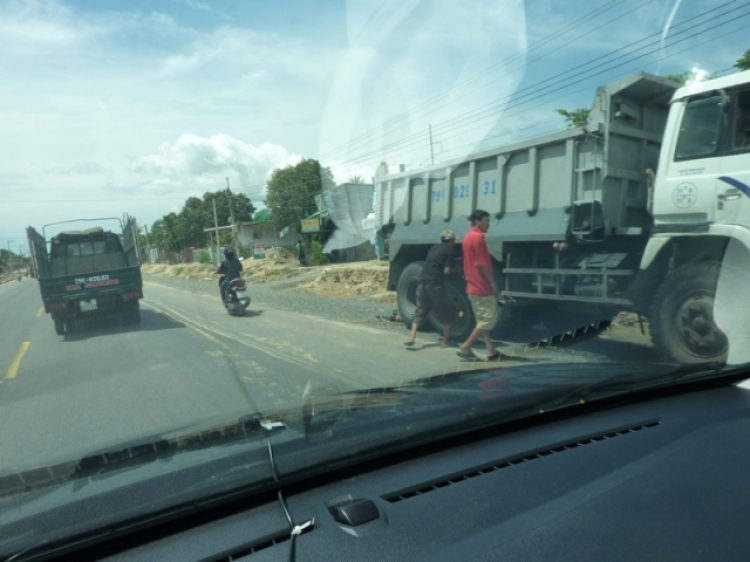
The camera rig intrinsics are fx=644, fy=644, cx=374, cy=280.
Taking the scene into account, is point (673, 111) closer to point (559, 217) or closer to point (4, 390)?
point (559, 217)

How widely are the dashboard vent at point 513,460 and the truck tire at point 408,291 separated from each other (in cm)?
685

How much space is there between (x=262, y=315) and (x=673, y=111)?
28.8 feet

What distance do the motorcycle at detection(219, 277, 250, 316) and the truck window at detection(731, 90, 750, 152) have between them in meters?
9.35

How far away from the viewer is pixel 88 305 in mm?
11781

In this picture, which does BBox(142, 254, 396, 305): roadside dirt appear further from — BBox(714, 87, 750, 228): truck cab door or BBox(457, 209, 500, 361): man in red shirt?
BBox(714, 87, 750, 228): truck cab door

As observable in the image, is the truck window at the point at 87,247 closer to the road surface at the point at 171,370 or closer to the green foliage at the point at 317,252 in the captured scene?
the road surface at the point at 171,370

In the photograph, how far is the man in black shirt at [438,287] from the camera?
838 cm

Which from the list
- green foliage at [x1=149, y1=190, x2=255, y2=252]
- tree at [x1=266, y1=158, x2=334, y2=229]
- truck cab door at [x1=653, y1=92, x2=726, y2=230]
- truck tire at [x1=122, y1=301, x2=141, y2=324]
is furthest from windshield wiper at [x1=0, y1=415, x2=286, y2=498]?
tree at [x1=266, y1=158, x2=334, y2=229]

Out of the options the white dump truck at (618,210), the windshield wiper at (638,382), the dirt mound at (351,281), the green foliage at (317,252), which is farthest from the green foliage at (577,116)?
the green foliage at (317,252)

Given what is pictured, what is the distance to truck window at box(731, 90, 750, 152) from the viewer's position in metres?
5.51

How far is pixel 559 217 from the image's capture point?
760cm

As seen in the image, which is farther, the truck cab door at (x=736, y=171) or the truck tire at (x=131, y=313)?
the truck tire at (x=131, y=313)

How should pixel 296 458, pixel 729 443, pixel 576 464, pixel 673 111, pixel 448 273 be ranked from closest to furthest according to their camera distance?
pixel 296 458 < pixel 576 464 < pixel 729 443 < pixel 673 111 < pixel 448 273

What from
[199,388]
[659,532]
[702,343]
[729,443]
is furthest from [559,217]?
[659,532]
